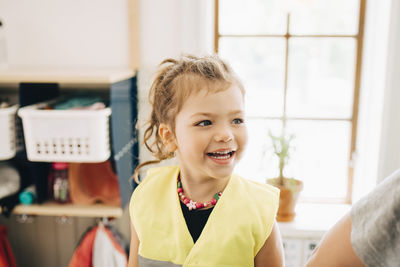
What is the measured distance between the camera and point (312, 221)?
5.66ft

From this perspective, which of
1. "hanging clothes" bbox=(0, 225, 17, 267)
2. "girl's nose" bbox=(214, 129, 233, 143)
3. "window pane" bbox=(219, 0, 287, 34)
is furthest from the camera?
"window pane" bbox=(219, 0, 287, 34)

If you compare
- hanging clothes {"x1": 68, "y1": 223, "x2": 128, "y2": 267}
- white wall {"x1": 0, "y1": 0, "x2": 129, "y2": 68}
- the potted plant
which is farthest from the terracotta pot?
white wall {"x1": 0, "y1": 0, "x2": 129, "y2": 68}

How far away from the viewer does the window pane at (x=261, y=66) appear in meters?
1.87

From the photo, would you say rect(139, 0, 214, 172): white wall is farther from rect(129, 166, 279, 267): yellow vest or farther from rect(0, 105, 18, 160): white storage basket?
rect(129, 166, 279, 267): yellow vest

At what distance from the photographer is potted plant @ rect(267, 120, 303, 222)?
165 cm

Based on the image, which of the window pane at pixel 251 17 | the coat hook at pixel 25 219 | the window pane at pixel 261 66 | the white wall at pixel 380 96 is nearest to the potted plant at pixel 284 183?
the window pane at pixel 261 66

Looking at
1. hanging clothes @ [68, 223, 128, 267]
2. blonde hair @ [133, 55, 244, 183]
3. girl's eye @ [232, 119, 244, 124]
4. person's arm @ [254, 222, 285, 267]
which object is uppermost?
blonde hair @ [133, 55, 244, 183]

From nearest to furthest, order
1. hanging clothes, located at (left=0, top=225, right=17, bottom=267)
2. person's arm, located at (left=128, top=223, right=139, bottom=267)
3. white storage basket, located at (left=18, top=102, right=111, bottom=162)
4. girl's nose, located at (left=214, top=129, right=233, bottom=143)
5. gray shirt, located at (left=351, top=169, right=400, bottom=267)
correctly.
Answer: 1. gray shirt, located at (left=351, top=169, right=400, bottom=267)
2. girl's nose, located at (left=214, top=129, right=233, bottom=143)
3. person's arm, located at (left=128, top=223, right=139, bottom=267)
4. white storage basket, located at (left=18, top=102, right=111, bottom=162)
5. hanging clothes, located at (left=0, top=225, right=17, bottom=267)

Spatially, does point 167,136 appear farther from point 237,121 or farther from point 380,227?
point 380,227

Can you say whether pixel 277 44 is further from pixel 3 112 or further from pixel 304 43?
pixel 3 112

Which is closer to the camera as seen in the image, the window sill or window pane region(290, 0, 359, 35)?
the window sill

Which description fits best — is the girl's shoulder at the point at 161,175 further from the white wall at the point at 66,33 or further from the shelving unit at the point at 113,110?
the white wall at the point at 66,33

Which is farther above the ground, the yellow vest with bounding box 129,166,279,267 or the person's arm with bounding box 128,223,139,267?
the yellow vest with bounding box 129,166,279,267

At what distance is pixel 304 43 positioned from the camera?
1.85 meters
